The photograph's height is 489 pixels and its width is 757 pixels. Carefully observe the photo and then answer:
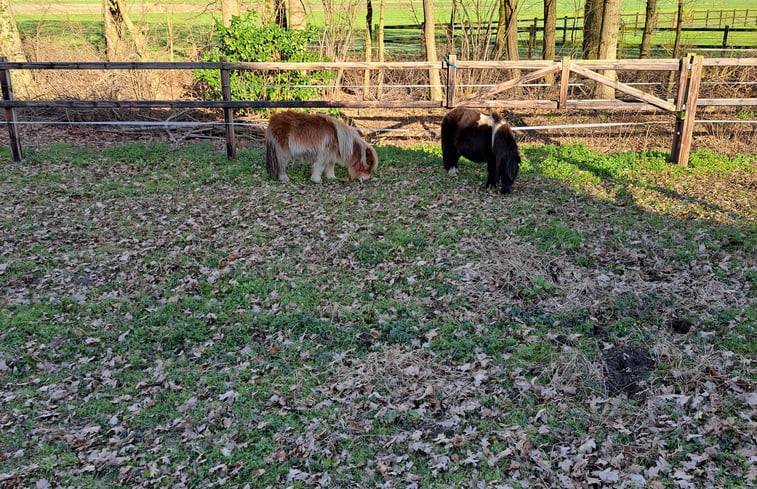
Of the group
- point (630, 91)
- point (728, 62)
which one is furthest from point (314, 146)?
point (728, 62)

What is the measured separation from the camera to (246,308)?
5934 mm

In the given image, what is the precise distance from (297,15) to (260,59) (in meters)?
2.70

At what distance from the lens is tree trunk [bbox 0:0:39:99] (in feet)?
42.5

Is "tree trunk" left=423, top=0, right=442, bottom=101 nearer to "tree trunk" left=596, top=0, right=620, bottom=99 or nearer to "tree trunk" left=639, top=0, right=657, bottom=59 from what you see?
"tree trunk" left=596, top=0, right=620, bottom=99

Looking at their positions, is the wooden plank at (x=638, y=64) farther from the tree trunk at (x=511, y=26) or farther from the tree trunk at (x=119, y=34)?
the tree trunk at (x=119, y=34)

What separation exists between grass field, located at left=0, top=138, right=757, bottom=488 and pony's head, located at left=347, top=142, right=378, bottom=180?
827 mm

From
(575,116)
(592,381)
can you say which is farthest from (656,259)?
(575,116)

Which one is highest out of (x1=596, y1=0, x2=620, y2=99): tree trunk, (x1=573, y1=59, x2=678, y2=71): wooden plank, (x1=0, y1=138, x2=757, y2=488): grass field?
(x1=596, y1=0, x2=620, y2=99): tree trunk

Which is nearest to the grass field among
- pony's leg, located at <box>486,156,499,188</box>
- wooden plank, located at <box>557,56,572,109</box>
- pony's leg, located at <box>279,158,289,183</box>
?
pony's leg, located at <box>486,156,499,188</box>

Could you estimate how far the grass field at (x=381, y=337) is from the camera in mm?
3996

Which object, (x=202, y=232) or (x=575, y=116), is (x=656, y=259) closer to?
(x=202, y=232)

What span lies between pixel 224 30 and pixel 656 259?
1017 cm

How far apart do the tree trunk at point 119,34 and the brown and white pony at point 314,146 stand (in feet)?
26.0

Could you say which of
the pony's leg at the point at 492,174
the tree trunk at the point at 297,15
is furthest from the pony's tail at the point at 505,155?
the tree trunk at the point at 297,15
